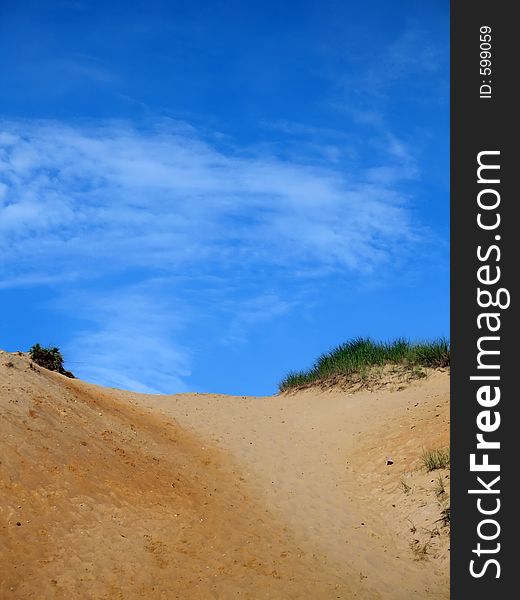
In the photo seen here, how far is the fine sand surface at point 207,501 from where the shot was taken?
10734mm

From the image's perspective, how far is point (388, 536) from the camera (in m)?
13.6

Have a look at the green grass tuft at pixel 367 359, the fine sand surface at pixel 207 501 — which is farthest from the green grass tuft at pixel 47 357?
the green grass tuft at pixel 367 359

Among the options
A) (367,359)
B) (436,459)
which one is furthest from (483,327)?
(367,359)

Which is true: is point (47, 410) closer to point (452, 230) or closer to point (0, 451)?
point (0, 451)

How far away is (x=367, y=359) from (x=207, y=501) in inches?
418

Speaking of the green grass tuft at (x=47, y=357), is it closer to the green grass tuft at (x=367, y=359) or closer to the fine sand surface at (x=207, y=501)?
the fine sand surface at (x=207, y=501)

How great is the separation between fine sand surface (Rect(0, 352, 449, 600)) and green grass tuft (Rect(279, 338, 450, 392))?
2441mm

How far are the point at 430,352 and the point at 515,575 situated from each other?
11739 mm

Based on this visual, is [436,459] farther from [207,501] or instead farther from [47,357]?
[47,357]

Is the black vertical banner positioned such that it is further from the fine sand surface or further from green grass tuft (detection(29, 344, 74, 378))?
green grass tuft (detection(29, 344, 74, 378))

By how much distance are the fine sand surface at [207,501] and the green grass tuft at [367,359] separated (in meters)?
2.44

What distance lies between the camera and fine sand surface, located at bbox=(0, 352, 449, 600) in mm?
10734

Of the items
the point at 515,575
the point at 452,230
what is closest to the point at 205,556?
the point at 515,575

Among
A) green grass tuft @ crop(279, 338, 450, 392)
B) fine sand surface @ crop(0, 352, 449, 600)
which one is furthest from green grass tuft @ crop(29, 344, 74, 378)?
green grass tuft @ crop(279, 338, 450, 392)
